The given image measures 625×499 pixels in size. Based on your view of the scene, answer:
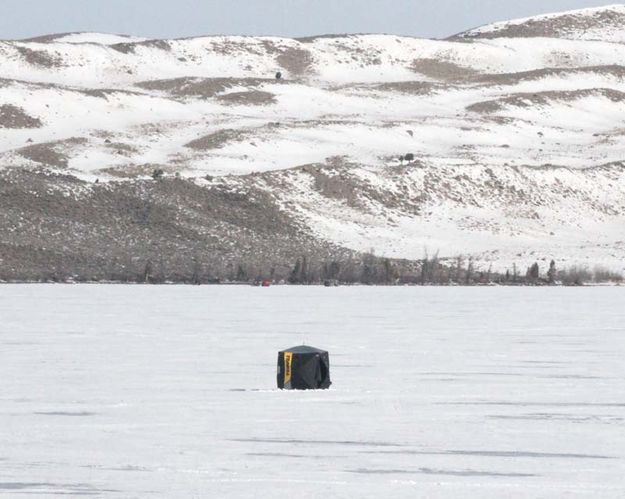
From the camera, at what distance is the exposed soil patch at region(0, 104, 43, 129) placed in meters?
80.8

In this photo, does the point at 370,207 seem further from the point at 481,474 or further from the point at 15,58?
the point at 481,474

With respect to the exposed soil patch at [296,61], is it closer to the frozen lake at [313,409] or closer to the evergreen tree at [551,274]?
the evergreen tree at [551,274]

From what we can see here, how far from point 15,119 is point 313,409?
68636 millimetres

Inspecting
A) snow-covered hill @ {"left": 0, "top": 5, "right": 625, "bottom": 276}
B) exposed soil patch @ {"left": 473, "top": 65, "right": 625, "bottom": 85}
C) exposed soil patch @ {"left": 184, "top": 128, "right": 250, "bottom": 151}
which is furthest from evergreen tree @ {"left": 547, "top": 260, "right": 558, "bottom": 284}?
exposed soil patch @ {"left": 473, "top": 65, "right": 625, "bottom": 85}

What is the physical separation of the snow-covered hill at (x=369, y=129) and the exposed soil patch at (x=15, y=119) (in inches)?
4.5

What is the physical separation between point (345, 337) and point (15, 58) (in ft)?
277

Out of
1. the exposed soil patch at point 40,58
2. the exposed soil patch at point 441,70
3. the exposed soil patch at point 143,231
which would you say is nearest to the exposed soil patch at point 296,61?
the exposed soil patch at point 441,70

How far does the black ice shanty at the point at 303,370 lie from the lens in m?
17.1

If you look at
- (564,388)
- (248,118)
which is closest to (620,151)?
(248,118)

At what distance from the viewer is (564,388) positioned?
55.6 ft

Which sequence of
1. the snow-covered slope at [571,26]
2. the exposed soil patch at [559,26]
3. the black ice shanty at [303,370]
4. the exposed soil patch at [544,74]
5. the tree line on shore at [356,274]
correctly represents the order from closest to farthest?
1. the black ice shanty at [303,370]
2. the tree line on shore at [356,274]
3. the exposed soil patch at [544,74]
4. the snow-covered slope at [571,26]
5. the exposed soil patch at [559,26]

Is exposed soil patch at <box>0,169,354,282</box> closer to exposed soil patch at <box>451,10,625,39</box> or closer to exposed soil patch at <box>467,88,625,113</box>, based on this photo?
exposed soil patch at <box>467,88,625,113</box>

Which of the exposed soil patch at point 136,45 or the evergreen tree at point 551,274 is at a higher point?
the exposed soil patch at point 136,45

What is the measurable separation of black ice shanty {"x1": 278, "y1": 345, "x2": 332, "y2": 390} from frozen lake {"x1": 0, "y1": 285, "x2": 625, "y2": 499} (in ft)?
0.80
